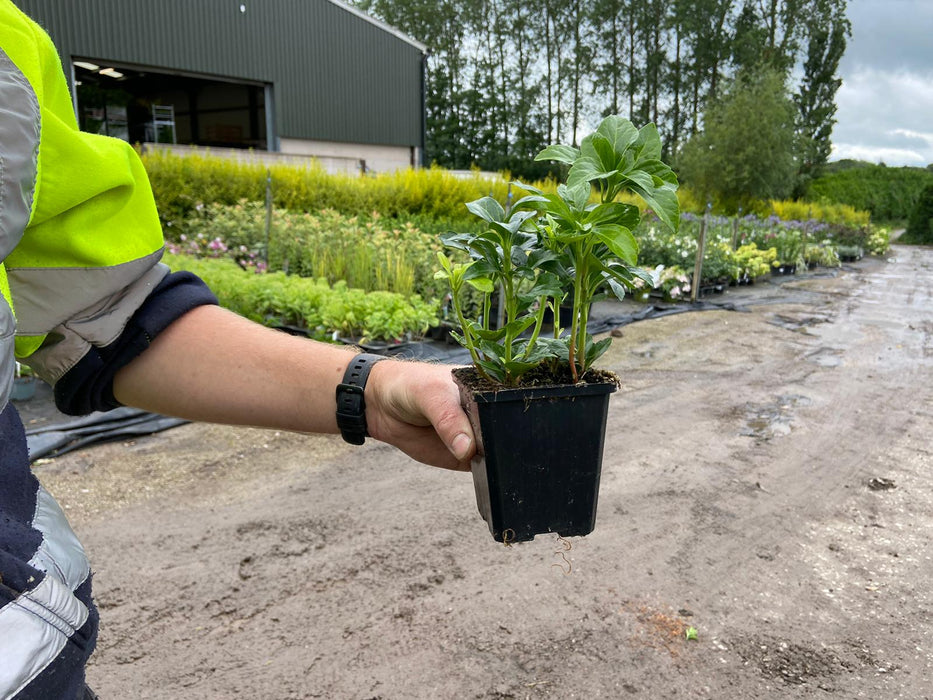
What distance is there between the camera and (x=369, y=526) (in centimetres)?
271

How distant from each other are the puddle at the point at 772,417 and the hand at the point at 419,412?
3159 millimetres

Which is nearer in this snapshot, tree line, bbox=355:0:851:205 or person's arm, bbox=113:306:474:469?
person's arm, bbox=113:306:474:469

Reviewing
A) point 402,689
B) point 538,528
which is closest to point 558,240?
point 538,528

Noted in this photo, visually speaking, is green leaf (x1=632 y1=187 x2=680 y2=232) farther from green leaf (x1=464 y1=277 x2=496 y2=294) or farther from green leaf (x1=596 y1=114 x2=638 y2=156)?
green leaf (x1=464 y1=277 x2=496 y2=294)

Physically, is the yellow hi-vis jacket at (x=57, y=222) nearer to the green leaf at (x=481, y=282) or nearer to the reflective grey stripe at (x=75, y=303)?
the reflective grey stripe at (x=75, y=303)

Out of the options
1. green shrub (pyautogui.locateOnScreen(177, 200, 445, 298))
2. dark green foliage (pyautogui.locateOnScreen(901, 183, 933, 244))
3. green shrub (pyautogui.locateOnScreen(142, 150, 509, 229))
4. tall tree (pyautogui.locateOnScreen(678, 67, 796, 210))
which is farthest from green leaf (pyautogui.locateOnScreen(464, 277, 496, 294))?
dark green foliage (pyautogui.locateOnScreen(901, 183, 933, 244))

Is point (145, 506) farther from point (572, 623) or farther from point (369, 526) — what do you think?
point (572, 623)

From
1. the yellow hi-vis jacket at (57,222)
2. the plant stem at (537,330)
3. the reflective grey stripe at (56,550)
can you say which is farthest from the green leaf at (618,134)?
the reflective grey stripe at (56,550)

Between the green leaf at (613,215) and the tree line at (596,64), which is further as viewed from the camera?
the tree line at (596,64)

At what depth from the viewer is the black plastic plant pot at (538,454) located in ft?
3.38

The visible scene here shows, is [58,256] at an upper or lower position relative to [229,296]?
upper

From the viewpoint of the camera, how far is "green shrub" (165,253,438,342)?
4805mm

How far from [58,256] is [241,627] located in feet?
5.24

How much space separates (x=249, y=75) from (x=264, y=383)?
18.8m
